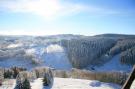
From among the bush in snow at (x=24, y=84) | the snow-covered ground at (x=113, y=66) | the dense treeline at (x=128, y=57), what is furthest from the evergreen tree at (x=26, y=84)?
the dense treeline at (x=128, y=57)

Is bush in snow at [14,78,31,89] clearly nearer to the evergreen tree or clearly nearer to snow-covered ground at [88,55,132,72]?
the evergreen tree

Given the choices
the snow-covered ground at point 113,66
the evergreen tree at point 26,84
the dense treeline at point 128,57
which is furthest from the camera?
the dense treeline at point 128,57

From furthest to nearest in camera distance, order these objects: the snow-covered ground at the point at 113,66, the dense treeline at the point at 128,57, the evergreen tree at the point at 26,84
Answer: the dense treeline at the point at 128,57 < the snow-covered ground at the point at 113,66 < the evergreen tree at the point at 26,84

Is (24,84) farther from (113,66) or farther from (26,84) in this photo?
(113,66)

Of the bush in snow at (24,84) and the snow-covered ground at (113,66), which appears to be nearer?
the bush in snow at (24,84)

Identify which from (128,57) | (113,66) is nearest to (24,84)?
(113,66)

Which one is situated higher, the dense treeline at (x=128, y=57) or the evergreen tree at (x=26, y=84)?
the evergreen tree at (x=26, y=84)

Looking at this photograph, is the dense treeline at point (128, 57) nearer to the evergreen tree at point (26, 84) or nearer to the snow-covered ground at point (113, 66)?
the snow-covered ground at point (113, 66)

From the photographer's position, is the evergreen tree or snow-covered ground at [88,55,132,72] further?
snow-covered ground at [88,55,132,72]

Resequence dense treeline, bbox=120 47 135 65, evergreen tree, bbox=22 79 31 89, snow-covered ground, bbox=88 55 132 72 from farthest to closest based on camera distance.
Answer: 1. dense treeline, bbox=120 47 135 65
2. snow-covered ground, bbox=88 55 132 72
3. evergreen tree, bbox=22 79 31 89

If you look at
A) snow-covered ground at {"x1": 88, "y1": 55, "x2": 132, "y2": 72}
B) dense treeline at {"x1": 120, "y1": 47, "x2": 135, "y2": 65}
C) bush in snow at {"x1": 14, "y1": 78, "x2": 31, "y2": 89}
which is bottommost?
snow-covered ground at {"x1": 88, "y1": 55, "x2": 132, "y2": 72}

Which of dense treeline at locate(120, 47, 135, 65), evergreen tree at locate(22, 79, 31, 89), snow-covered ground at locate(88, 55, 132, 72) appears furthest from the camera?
dense treeline at locate(120, 47, 135, 65)

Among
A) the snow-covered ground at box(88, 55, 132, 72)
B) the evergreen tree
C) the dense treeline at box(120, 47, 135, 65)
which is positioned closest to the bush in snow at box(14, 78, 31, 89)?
the evergreen tree

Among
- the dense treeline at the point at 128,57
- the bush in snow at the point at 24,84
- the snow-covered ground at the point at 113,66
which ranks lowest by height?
the snow-covered ground at the point at 113,66
